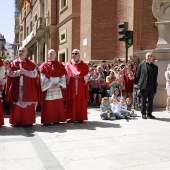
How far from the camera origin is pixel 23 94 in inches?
269

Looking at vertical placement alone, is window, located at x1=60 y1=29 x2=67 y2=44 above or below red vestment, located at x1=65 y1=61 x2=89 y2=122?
above

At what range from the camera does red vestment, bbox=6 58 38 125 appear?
270 inches

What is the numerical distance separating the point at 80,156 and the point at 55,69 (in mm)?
3094

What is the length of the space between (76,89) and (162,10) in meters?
5.15

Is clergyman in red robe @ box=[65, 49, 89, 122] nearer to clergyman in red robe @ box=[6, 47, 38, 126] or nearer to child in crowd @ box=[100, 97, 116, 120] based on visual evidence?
child in crowd @ box=[100, 97, 116, 120]

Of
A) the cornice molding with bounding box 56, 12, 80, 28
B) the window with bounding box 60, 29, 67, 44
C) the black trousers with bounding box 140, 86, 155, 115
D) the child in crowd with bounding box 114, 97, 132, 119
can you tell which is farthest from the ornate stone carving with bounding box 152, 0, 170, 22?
the window with bounding box 60, 29, 67, 44

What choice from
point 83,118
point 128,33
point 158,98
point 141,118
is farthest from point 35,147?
point 128,33

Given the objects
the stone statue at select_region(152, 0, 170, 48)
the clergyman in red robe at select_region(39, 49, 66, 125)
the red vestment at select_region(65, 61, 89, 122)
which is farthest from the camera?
the stone statue at select_region(152, 0, 170, 48)

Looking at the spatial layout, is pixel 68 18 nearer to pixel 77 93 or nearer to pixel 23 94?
pixel 77 93

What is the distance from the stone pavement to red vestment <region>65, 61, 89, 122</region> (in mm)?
318

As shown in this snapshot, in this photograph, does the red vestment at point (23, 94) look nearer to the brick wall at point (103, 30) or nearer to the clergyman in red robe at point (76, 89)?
the clergyman in red robe at point (76, 89)

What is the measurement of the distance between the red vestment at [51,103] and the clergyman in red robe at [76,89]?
12.0 inches

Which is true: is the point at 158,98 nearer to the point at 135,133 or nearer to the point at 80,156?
the point at 135,133

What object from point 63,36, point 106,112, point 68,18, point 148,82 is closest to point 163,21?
point 148,82
